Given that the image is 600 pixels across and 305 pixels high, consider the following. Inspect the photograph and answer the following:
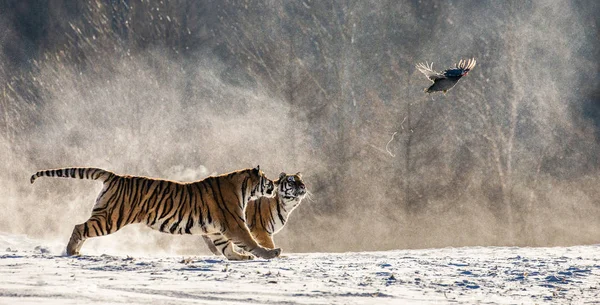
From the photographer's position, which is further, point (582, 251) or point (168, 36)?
point (168, 36)

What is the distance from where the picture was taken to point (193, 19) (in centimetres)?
3341

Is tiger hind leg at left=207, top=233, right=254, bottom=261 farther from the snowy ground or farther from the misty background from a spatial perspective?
the misty background

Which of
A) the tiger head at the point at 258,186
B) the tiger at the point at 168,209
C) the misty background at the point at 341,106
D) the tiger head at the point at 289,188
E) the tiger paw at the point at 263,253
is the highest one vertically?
the misty background at the point at 341,106

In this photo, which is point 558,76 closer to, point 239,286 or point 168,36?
point 168,36

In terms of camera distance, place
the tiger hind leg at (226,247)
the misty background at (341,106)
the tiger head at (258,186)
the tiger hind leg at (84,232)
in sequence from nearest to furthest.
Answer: the tiger hind leg at (84,232) < the tiger hind leg at (226,247) < the tiger head at (258,186) < the misty background at (341,106)

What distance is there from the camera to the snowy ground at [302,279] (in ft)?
24.7

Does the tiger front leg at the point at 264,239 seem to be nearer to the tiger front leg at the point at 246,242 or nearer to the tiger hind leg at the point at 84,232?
the tiger front leg at the point at 246,242

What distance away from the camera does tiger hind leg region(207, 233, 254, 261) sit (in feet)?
34.7

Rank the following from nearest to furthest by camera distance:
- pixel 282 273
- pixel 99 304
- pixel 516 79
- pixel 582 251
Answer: pixel 99 304, pixel 282 273, pixel 582 251, pixel 516 79

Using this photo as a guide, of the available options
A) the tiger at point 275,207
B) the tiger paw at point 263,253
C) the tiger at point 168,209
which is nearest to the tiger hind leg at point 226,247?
the tiger at point 168,209

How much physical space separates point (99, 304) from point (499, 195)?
79.5 feet

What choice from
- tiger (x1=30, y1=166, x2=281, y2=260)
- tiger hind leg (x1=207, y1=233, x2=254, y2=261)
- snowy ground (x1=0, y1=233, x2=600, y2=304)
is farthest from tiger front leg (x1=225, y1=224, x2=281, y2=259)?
snowy ground (x1=0, y1=233, x2=600, y2=304)

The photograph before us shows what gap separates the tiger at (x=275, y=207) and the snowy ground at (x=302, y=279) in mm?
1002

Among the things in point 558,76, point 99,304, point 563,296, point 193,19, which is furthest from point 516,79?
point 99,304
